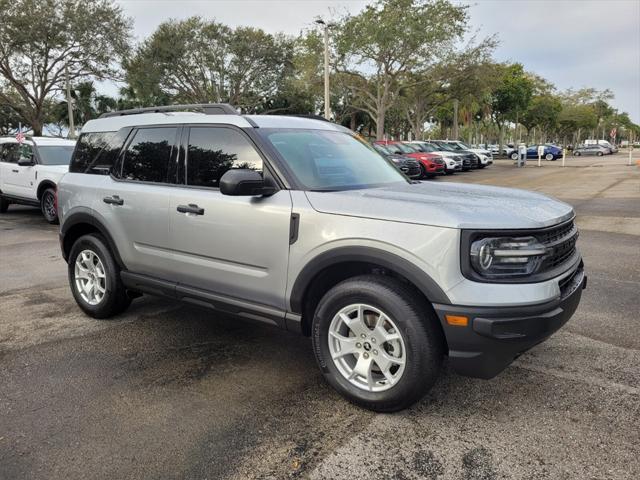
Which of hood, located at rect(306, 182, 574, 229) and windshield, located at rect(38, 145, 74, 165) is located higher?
windshield, located at rect(38, 145, 74, 165)

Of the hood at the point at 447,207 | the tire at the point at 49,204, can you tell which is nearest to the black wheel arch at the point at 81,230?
the hood at the point at 447,207

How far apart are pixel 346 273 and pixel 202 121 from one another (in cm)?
169

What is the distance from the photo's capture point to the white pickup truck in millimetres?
11315

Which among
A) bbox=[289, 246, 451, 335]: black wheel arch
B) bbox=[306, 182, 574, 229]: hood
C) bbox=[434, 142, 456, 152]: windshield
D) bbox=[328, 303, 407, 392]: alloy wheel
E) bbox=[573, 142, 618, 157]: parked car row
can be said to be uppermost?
bbox=[573, 142, 618, 157]: parked car row

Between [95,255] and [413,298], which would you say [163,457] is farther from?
[95,255]

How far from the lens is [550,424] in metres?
3.02

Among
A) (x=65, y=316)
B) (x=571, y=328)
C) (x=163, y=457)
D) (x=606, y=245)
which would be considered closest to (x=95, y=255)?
(x=65, y=316)

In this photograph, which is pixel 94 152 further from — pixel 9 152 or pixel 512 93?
pixel 512 93

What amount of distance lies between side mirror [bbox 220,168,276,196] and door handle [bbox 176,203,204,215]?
54 cm

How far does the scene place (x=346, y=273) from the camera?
132 inches

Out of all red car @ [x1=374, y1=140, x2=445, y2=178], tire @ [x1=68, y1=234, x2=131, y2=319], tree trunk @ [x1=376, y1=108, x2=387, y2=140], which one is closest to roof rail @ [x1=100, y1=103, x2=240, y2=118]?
tire @ [x1=68, y1=234, x2=131, y2=319]

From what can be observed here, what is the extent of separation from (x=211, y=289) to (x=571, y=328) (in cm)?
305

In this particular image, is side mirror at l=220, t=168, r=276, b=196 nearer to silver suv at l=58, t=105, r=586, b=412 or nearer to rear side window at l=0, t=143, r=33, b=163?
silver suv at l=58, t=105, r=586, b=412

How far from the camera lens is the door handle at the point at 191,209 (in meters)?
3.84
